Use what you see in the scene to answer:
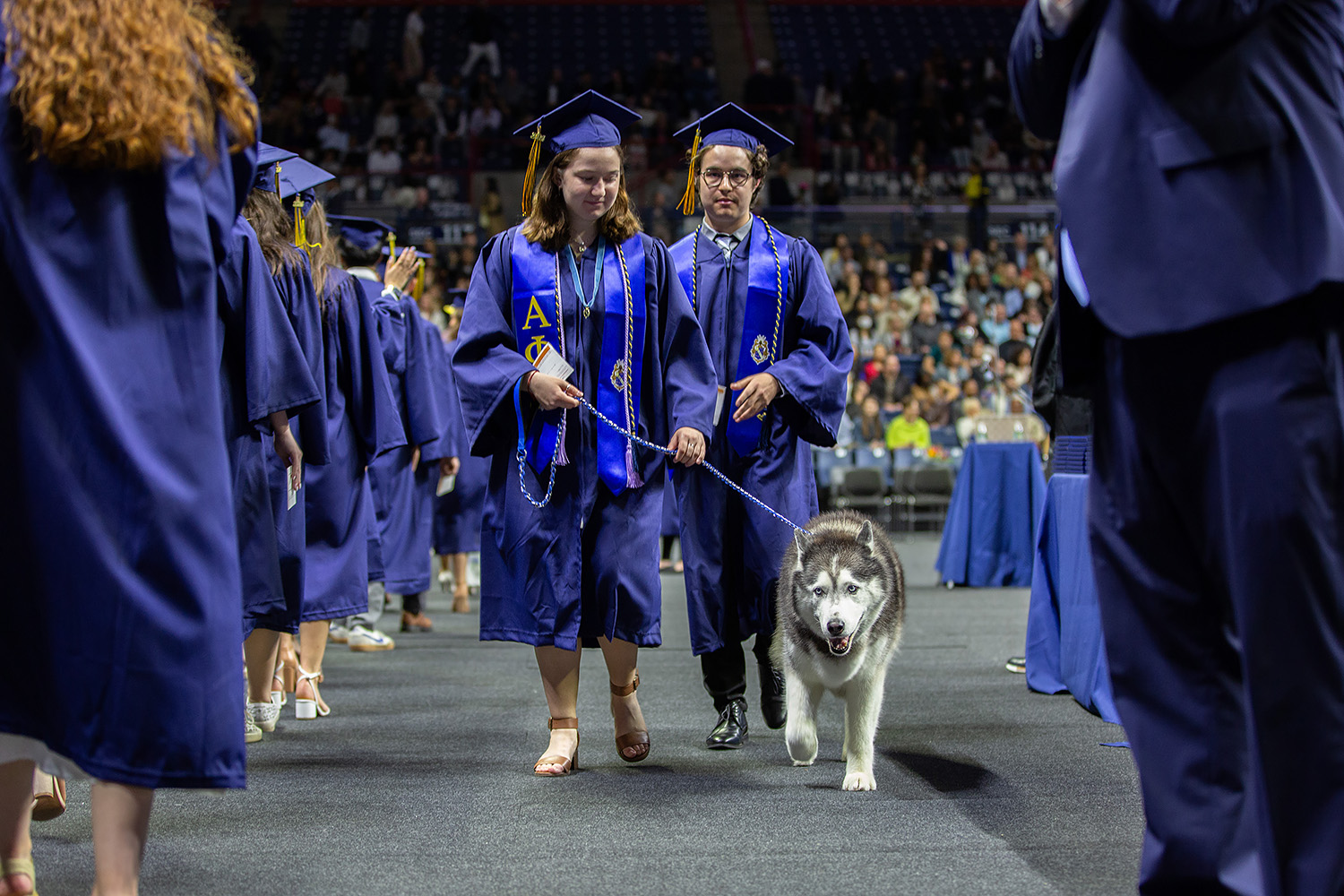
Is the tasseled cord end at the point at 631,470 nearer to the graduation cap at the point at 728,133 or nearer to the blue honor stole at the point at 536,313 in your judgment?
the blue honor stole at the point at 536,313

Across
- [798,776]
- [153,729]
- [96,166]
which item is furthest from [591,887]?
[96,166]

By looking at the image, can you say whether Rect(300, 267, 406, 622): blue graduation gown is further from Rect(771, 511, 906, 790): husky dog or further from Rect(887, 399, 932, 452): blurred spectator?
Rect(887, 399, 932, 452): blurred spectator

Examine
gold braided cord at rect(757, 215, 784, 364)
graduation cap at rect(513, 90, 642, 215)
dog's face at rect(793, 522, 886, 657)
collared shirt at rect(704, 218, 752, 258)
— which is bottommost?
dog's face at rect(793, 522, 886, 657)

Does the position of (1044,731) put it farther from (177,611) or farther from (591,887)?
(177,611)

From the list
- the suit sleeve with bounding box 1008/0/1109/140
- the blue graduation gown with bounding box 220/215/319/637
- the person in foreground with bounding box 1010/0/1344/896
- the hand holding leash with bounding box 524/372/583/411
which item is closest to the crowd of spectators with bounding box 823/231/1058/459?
the hand holding leash with bounding box 524/372/583/411

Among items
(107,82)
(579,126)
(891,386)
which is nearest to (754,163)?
(579,126)

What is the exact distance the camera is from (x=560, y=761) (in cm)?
381

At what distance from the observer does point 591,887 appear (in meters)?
2.62

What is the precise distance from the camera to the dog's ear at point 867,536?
4.05m

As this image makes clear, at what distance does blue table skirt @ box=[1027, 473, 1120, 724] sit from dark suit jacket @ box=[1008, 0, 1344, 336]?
9.11ft

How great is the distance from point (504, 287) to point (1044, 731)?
7.63 ft

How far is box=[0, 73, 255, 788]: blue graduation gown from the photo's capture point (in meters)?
1.97

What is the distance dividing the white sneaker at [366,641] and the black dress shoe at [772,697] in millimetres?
3137

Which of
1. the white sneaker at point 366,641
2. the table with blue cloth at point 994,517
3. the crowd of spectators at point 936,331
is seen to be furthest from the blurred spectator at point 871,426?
the white sneaker at point 366,641
